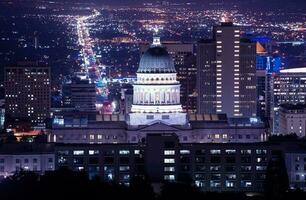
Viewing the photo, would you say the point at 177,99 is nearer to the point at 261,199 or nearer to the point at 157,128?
the point at 157,128

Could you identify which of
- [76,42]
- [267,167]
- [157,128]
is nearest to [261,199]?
[267,167]

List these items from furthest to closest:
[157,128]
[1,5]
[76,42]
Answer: [76,42] < [1,5] < [157,128]

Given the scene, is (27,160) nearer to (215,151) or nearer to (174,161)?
(174,161)

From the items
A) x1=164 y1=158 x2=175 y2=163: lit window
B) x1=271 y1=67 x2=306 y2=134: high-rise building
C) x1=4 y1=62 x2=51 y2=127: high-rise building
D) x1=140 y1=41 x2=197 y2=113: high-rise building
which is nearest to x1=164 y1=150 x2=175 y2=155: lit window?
x1=164 y1=158 x2=175 y2=163: lit window

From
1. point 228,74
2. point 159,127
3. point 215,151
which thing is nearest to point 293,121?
point 228,74

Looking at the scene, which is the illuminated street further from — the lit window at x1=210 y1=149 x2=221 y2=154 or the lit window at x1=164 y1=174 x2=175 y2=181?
the lit window at x1=164 y1=174 x2=175 y2=181

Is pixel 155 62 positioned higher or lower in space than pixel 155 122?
higher
